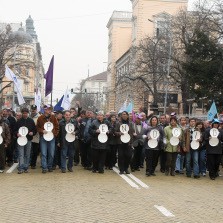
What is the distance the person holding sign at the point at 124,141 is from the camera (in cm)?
1445

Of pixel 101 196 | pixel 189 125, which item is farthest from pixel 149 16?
pixel 101 196

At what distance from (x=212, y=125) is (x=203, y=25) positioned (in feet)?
84.4

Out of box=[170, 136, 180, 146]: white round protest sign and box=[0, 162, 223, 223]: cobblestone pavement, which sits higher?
box=[170, 136, 180, 146]: white round protest sign

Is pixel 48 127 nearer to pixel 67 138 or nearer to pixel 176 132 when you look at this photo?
pixel 67 138

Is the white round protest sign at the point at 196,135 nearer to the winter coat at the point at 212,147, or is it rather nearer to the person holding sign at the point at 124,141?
A: the winter coat at the point at 212,147

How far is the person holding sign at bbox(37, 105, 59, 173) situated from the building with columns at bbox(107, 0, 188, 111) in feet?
104

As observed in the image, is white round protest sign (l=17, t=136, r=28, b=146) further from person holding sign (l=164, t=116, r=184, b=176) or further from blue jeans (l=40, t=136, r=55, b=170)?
person holding sign (l=164, t=116, r=184, b=176)

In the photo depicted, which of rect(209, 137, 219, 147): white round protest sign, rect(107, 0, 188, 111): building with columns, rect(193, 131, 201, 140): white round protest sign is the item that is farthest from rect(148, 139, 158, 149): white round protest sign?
rect(107, 0, 188, 111): building with columns

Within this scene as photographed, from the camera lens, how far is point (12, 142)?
15719mm

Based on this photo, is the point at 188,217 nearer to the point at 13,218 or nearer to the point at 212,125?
the point at 13,218

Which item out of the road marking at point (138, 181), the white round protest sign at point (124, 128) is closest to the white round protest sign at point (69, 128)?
the white round protest sign at point (124, 128)

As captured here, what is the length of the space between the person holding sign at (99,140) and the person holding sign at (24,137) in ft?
5.78

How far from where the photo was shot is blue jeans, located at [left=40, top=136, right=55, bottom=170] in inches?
561

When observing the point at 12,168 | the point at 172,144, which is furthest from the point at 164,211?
the point at 12,168
